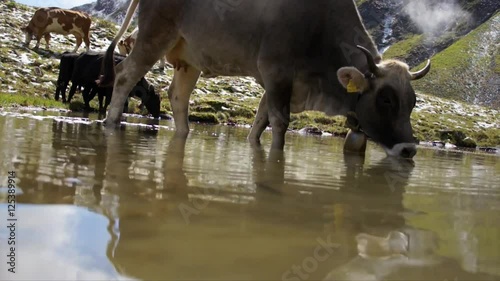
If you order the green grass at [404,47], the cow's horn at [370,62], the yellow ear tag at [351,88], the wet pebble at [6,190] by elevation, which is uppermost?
the green grass at [404,47]

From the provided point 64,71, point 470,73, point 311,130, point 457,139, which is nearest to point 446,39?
point 470,73

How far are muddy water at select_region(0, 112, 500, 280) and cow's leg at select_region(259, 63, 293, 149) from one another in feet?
10.7

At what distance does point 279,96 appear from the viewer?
653 centimetres

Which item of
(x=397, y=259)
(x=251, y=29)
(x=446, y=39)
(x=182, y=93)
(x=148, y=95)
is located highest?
(x=446, y=39)

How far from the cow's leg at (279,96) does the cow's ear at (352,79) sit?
775 mm

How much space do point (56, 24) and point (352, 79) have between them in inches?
985

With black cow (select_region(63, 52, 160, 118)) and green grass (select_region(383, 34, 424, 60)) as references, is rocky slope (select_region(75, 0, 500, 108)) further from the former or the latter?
black cow (select_region(63, 52, 160, 118))

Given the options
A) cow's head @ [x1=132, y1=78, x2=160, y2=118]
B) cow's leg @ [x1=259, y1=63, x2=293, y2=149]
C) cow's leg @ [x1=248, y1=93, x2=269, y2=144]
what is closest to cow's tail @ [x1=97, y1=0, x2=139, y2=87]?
cow's leg @ [x1=248, y1=93, x2=269, y2=144]

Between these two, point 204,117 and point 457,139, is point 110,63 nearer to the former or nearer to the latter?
point 204,117

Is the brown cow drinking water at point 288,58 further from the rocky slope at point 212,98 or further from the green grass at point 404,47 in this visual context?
the green grass at point 404,47

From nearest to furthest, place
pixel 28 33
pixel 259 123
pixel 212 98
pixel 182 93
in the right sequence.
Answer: pixel 259 123 < pixel 182 93 < pixel 212 98 < pixel 28 33

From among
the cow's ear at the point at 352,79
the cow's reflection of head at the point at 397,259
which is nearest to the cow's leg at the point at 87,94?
the cow's ear at the point at 352,79

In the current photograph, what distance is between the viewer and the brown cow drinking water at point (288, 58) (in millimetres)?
6020

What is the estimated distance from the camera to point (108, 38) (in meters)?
34.9
